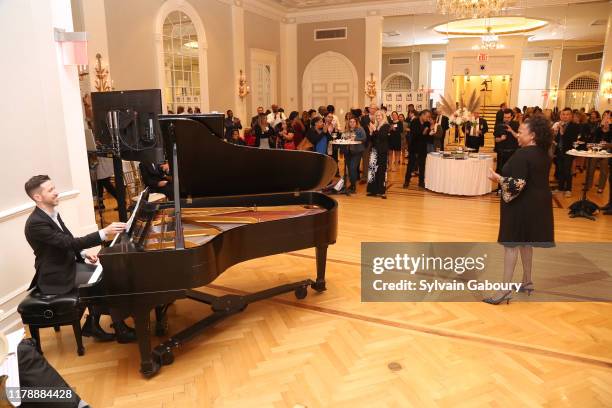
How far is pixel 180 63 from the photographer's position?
10.9 meters

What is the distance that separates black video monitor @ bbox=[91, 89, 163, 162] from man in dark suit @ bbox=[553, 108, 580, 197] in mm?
7394

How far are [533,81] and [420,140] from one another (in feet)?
20.7

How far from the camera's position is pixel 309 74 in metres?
15.5

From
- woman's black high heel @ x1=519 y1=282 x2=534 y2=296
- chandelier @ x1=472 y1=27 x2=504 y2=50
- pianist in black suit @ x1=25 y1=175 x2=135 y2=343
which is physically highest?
chandelier @ x1=472 y1=27 x2=504 y2=50

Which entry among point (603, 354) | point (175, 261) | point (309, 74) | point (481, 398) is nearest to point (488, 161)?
point (603, 354)

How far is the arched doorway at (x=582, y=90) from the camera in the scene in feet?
41.3

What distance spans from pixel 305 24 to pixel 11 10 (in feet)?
40.9

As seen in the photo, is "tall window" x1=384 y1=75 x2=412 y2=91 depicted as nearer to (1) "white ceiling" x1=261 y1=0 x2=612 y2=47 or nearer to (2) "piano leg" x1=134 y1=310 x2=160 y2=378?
(1) "white ceiling" x1=261 y1=0 x2=612 y2=47

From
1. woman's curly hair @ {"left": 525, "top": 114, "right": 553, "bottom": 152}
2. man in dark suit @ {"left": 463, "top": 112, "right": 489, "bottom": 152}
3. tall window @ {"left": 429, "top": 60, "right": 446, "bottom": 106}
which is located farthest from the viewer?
tall window @ {"left": 429, "top": 60, "right": 446, "bottom": 106}

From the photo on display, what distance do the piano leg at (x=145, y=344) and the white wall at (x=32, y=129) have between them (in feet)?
3.74

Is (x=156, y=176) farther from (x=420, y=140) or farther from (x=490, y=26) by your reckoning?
(x=490, y=26)

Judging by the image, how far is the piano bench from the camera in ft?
10.0

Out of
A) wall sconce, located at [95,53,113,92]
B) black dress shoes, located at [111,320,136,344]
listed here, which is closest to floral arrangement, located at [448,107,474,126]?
wall sconce, located at [95,53,113,92]

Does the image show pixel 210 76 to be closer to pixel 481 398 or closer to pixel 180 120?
pixel 180 120
